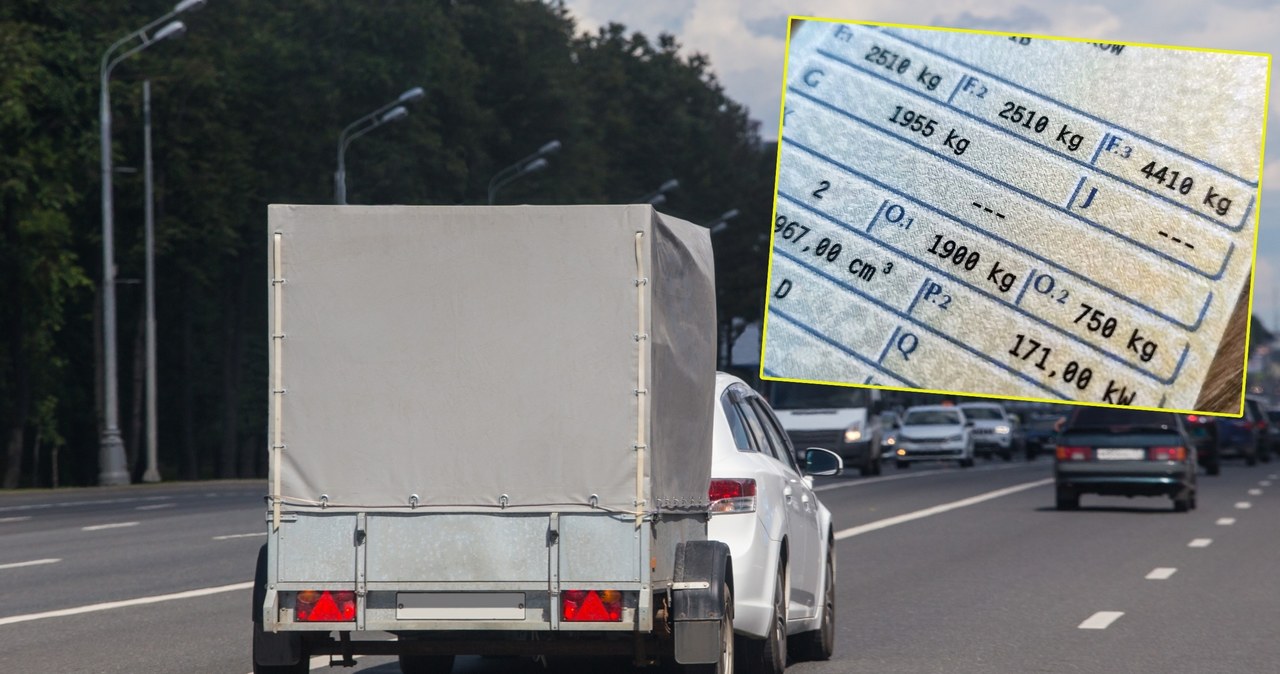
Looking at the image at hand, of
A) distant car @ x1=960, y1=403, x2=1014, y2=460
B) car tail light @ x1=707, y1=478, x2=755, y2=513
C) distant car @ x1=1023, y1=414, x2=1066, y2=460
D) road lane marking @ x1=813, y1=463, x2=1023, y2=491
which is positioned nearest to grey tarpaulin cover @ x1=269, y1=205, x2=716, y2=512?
car tail light @ x1=707, y1=478, x2=755, y2=513

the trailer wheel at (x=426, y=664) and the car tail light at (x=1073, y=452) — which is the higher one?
the car tail light at (x=1073, y=452)

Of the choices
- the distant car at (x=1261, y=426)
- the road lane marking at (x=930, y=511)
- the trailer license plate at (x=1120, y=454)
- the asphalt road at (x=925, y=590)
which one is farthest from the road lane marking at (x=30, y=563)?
the distant car at (x=1261, y=426)

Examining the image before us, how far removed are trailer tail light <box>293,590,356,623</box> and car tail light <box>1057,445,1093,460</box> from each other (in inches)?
796

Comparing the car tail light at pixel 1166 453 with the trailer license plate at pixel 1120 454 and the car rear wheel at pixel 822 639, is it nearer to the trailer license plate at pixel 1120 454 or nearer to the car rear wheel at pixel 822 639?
the trailer license plate at pixel 1120 454

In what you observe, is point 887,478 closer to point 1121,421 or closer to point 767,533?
point 1121,421

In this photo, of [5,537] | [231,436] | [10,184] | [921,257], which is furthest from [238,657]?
[231,436]

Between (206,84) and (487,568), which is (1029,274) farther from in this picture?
(206,84)

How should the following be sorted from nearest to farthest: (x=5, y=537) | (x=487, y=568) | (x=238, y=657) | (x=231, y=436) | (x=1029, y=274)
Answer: (x=487, y=568) → (x=238, y=657) → (x=1029, y=274) → (x=5, y=537) → (x=231, y=436)

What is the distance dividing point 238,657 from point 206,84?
43.6m

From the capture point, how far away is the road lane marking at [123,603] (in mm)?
13102

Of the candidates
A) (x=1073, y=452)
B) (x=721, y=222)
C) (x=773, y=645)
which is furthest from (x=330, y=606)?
(x=721, y=222)

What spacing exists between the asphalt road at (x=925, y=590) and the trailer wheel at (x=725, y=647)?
1934 millimetres

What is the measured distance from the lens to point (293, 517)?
320 inches

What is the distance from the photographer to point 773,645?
9.75m
